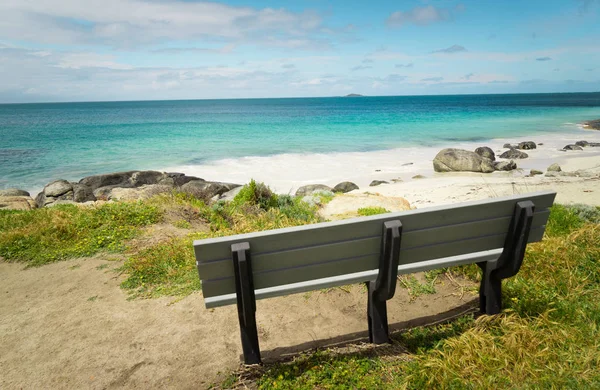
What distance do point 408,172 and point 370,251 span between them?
17430 millimetres

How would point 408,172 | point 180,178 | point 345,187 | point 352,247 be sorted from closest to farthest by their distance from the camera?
point 352,247 → point 345,187 → point 180,178 → point 408,172

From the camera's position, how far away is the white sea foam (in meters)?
18.6

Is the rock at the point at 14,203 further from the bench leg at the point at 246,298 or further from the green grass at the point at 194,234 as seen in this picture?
the bench leg at the point at 246,298

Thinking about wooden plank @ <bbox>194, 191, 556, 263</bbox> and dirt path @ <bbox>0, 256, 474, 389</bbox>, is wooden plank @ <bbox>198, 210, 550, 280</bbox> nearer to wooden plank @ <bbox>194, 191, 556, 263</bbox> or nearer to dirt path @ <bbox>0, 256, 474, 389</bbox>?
wooden plank @ <bbox>194, 191, 556, 263</bbox>

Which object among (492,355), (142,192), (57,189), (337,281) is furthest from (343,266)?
(57,189)

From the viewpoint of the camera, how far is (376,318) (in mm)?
3061

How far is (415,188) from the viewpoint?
14000mm

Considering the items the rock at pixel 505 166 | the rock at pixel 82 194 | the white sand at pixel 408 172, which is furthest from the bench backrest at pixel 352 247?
the rock at pixel 505 166

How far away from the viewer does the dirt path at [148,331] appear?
3045mm

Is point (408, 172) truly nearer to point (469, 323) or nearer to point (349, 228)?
point (469, 323)

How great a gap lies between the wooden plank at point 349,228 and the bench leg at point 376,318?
611 millimetres

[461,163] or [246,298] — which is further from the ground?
[246,298]

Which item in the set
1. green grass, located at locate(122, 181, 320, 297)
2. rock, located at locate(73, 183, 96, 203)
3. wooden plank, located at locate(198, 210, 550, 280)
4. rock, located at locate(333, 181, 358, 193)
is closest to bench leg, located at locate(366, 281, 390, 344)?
wooden plank, located at locate(198, 210, 550, 280)

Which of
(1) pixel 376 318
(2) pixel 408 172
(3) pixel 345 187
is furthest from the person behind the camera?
(2) pixel 408 172
